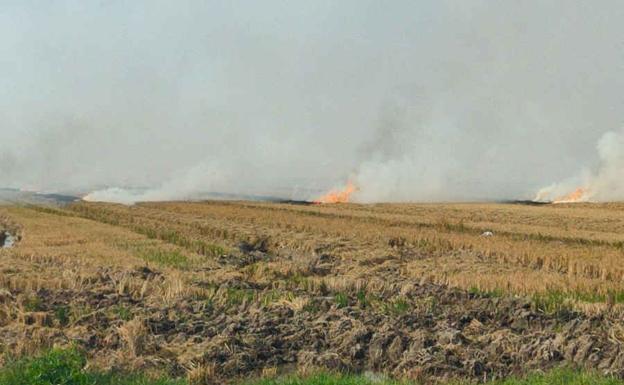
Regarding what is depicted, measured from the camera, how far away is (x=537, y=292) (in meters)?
15.2

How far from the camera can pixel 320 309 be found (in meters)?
13.5

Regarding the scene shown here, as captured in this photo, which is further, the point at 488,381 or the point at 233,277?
the point at 233,277

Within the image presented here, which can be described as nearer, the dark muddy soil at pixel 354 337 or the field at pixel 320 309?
the dark muddy soil at pixel 354 337

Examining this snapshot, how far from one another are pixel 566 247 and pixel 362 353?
17240mm

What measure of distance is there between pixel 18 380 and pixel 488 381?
6.83 meters

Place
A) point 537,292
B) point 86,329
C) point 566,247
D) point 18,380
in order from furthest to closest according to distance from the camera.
Result: point 566,247, point 537,292, point 86,329, point 18,380

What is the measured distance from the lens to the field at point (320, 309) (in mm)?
10008

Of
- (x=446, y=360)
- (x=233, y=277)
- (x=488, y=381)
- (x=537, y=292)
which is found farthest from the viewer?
(x=233, y=277)

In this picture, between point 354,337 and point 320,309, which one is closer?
point 354,337

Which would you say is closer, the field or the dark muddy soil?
the dark muddy soil

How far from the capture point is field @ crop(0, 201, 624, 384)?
32.8ft

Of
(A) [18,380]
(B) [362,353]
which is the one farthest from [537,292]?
(A) [18,380]

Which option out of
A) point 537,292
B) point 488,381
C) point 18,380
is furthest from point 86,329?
point 537,292

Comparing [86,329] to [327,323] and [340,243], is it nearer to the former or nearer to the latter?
[327,323]
